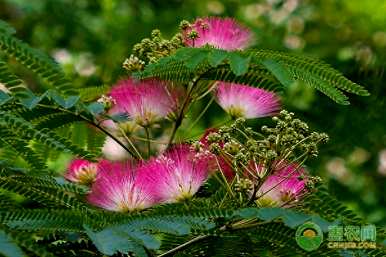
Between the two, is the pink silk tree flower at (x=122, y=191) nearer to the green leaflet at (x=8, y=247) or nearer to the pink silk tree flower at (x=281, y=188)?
the pink silk tree flower at (x=281, y=188)

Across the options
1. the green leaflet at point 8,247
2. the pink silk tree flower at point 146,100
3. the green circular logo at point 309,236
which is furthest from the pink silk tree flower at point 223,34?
the green leaflet at point 8,247

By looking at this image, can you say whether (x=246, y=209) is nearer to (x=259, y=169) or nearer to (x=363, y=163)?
(x=259, y=169)

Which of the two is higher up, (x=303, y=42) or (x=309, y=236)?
(x=303, y=42)

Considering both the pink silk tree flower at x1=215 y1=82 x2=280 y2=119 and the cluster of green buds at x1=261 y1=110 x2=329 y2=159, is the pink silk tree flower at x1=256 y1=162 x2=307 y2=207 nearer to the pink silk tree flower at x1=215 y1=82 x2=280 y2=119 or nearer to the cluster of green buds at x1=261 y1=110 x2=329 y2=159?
the cluster of green buds at x1=261 y1=110 x2=329 y2=159

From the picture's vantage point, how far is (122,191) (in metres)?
1.57

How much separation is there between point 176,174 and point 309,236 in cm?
24

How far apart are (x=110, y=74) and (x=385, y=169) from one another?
1273mm

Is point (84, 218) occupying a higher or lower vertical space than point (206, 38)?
lower

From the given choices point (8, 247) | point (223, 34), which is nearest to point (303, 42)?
point (223, 34)

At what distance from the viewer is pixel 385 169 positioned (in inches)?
169

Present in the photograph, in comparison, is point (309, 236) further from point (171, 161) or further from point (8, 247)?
point (8, 247)

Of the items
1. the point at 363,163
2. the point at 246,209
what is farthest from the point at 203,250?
the point at 363,163

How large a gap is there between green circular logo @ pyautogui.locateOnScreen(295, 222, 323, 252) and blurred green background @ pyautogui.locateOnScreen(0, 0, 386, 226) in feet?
6.89

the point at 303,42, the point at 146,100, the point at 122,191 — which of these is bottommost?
the point at 122,191
